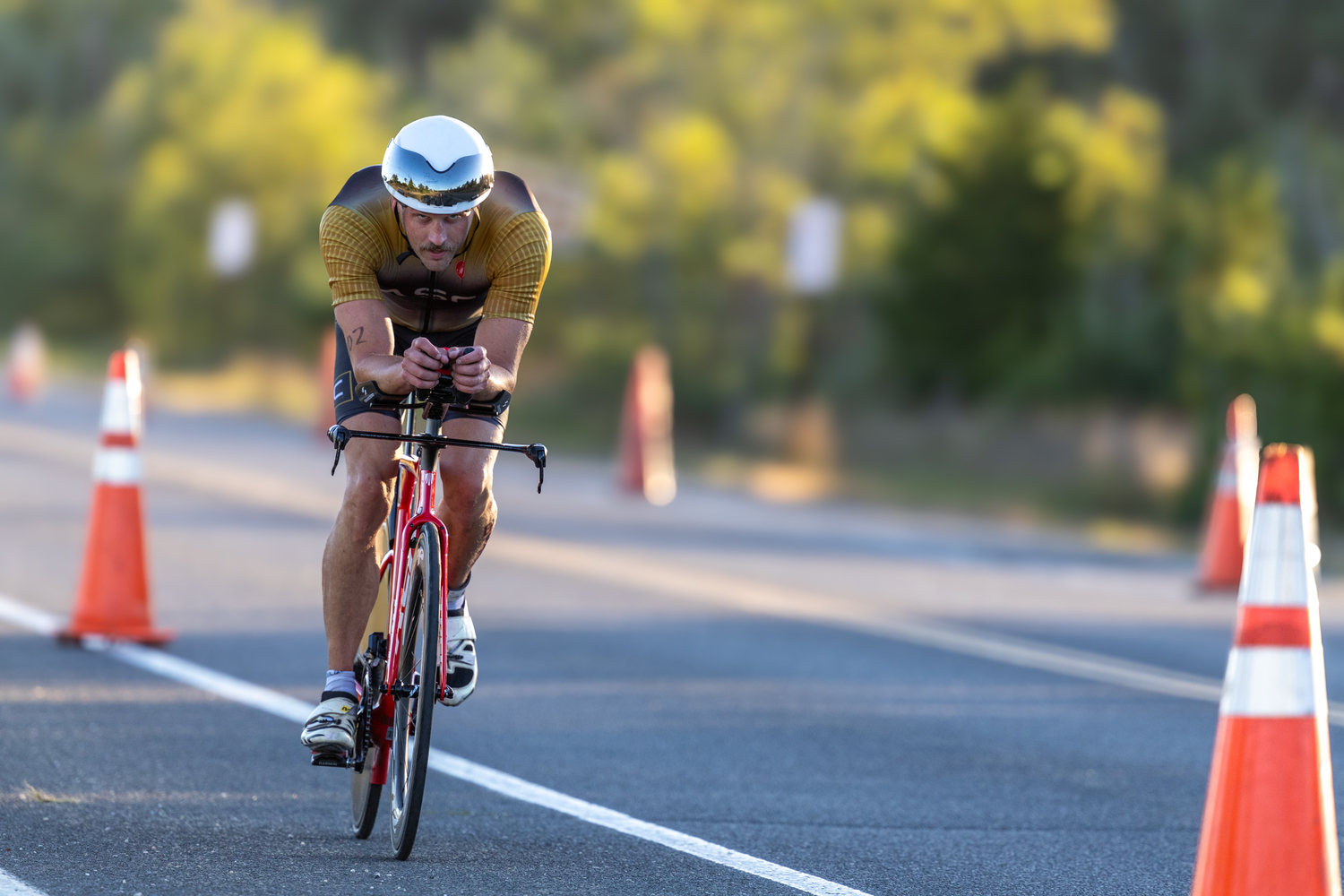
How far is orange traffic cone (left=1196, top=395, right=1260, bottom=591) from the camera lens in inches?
516

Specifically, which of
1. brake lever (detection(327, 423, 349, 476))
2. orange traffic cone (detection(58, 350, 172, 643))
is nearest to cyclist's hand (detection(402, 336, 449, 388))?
brake lever (detection(327, 423, 349, 476))

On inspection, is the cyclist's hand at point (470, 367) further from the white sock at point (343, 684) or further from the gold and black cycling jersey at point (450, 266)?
the white sock at point (343, 684)

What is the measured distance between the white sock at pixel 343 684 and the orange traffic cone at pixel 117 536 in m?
3.37

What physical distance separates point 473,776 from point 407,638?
1329 mm

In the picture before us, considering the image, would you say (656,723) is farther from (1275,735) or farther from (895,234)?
(895,234)

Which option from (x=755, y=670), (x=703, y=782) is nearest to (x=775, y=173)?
(x=755, y=670)

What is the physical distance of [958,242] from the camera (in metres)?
32.4

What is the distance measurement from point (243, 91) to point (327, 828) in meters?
43.7

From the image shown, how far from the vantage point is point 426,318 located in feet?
19.9

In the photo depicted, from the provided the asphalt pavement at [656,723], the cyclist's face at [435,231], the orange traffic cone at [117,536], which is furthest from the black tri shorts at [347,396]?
the orange traffic cone at [117,536]

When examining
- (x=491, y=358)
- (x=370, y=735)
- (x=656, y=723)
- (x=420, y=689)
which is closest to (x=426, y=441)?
(x=491, y=358)

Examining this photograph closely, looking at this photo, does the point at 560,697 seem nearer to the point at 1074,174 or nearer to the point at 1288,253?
the point at 1288,253

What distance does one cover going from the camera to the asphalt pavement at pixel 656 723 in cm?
566

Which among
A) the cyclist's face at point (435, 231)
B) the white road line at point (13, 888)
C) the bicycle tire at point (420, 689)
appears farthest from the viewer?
the cyclist's face at point (435, 231)
